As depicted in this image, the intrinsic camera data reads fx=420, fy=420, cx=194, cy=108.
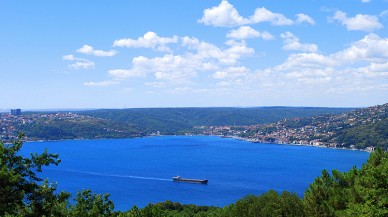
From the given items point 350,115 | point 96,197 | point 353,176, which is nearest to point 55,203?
point 96,197

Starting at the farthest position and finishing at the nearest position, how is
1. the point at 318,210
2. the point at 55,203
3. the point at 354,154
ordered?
the point at 354,154, the point at 318,210, the point at 55,203

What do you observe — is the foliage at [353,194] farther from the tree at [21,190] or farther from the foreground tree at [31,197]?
the tree at [21,190]

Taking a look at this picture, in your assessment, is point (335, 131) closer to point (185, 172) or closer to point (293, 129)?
point (293, 129)

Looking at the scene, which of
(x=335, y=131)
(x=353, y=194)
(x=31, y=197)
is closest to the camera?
(x=31, y=197)

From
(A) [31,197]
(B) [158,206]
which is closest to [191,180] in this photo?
(B) [158,206]

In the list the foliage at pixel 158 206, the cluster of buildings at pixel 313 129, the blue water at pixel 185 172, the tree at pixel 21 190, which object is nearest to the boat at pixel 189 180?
the blue water at pixel 185 172

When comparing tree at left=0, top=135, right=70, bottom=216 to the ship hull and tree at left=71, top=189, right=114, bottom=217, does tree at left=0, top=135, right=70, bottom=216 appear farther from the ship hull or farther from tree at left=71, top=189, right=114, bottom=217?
the ship hull

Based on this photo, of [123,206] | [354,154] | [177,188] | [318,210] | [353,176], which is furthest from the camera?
[354,154]

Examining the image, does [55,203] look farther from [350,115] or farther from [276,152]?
[350,115]
